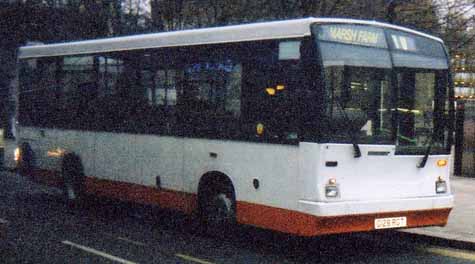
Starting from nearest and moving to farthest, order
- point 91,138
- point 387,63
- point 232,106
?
point 387,63, point 232,106, point 91,138

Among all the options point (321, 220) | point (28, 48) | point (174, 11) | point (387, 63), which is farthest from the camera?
point (174, 11)

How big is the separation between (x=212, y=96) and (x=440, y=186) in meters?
3.18

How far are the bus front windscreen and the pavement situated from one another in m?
1.27

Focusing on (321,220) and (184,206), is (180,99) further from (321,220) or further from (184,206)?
(321,220)

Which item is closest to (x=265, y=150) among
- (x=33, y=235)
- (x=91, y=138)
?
(x=33, y=235)

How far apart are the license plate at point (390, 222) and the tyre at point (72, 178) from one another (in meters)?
6.69

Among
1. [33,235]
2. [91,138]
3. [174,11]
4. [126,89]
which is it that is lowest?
[33,235]

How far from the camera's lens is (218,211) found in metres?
11.4

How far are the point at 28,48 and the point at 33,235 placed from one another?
672cm

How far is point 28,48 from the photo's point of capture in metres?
17.2

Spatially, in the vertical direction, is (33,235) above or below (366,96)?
below

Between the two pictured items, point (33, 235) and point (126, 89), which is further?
point (126, 89)

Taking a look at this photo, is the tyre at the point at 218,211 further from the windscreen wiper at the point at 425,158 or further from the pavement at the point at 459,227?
the pavement at the point at 459,227

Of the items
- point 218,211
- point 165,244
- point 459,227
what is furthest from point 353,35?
point 459,227
